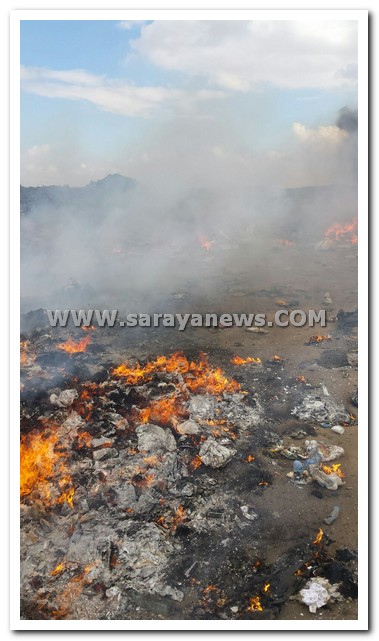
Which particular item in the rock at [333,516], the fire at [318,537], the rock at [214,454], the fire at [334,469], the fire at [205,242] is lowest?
the fire at [318,537]

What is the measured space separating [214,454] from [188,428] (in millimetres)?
646

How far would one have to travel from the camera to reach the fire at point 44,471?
6066 mm

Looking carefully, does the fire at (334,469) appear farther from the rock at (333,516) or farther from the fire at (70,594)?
the fire at (70,594)

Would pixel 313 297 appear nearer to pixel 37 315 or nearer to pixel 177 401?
pixel 177 401

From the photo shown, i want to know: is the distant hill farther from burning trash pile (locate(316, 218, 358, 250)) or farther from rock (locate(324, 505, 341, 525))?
rock (locate(324, 505, 341, 525))

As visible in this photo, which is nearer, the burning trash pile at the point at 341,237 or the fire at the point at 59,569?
the fire at the point at 59,569

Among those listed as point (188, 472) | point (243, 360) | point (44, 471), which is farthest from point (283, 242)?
A: point (44, 471)

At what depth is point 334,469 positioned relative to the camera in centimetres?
650

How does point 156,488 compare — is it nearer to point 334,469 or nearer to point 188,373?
point 188,373

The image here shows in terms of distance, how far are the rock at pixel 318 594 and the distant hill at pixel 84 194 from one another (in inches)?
469
